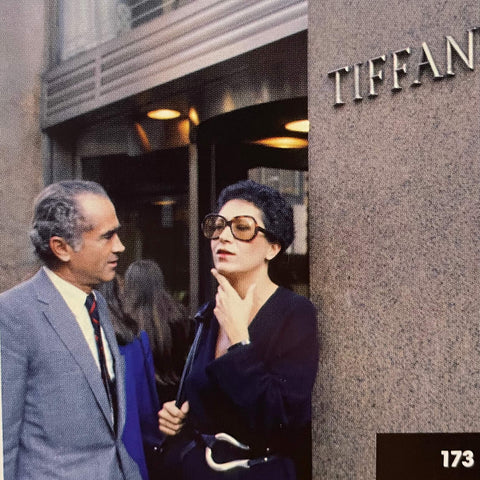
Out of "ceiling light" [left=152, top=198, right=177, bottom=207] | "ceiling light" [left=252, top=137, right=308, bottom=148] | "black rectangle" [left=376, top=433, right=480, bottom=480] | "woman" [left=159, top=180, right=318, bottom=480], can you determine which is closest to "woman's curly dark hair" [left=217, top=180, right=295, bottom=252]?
"woman" [left=159, top=180, right=318, bottom=480]

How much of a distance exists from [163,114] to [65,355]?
215 cm

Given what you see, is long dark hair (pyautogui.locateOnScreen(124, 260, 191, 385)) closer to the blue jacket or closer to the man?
the blue jacket

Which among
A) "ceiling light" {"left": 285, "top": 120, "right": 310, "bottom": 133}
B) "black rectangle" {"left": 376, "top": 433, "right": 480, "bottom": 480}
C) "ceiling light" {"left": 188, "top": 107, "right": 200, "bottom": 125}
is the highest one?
"ceiling light" {"left": 188, "top": 107, "right": 200, "bottom": 125}

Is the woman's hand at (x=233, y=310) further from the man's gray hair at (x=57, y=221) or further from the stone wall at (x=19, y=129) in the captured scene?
the stone wall at (x=19, y=129)

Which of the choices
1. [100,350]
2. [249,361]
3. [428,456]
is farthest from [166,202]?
[428,456]

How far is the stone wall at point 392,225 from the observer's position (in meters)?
2.48

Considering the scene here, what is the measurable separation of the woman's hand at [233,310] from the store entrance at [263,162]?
0.78 ft

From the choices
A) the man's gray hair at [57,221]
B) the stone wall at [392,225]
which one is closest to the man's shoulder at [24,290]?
the man's gray hair at [57,221]

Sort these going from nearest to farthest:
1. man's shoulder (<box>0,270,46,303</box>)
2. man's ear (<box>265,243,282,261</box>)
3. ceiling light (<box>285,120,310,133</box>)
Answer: man's shoulder (<box>0,270,46,303</box>) < man's ear (<box>265,243,282,261</box>) < ceiling light (<box>285,120,310,133</box>)

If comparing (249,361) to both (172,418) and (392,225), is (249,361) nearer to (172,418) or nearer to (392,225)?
(172,418)

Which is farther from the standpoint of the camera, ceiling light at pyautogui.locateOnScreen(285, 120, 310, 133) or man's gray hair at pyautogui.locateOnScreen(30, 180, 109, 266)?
ceiling light at pyautogui.locateOnScreen(285, 120, 310, 133)

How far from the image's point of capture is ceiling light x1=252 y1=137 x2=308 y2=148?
3.22 metres

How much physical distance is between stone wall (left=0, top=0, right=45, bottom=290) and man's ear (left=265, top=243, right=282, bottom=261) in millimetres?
1138

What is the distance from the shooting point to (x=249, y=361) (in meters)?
2.39
